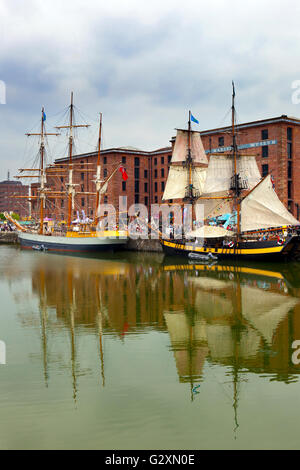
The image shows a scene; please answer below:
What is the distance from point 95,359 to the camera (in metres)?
14.6

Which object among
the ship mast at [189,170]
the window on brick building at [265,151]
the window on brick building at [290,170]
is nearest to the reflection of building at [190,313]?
the ship mast at [189,170]

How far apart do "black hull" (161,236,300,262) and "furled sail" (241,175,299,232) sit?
10.8 ft

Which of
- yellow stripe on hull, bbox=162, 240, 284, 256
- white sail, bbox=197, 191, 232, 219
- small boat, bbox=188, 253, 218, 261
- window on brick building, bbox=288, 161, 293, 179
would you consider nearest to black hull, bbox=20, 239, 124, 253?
yellow stripe on hull, bbox=162, 240, 284, 256

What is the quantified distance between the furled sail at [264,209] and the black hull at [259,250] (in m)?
3.30

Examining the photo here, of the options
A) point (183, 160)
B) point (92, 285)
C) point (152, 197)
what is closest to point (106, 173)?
point (152, 197)

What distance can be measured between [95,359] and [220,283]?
65.7ft

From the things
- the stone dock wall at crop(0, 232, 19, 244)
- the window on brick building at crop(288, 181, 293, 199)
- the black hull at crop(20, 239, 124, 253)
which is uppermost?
the window on brick building at crop(288, 181, 293, 199)

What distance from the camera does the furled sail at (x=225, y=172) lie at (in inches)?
2229

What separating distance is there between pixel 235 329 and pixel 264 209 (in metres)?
33.8

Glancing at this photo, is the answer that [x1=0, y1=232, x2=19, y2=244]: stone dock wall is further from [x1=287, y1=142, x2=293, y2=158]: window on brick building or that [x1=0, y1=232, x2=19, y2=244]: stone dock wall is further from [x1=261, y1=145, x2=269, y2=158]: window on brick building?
[x1=287, y1=142, x2=293, y2=158]: window on brick building

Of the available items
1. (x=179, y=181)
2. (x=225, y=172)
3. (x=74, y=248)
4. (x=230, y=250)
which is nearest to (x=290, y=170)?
(x=225, y=172)

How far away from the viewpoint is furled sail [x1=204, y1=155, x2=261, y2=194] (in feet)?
186
